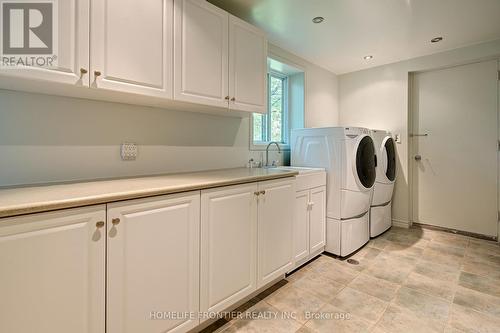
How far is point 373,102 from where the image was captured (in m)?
3.53

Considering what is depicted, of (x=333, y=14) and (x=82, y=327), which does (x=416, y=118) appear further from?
(x=82, y=327)

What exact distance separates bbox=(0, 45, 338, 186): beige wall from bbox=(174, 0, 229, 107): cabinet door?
13.6 inches

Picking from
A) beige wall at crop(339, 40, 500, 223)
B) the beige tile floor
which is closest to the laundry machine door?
the beige tile floor

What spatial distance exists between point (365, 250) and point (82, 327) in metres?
2.63

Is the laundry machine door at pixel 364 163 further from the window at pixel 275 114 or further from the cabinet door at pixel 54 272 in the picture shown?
the cabinet door at pixel 54 272

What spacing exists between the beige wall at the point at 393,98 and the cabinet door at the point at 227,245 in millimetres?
2689

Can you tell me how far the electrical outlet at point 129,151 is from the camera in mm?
1594

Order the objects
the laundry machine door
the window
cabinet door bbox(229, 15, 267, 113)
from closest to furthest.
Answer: cabinet door bbox(229, 15, 267, 113), the laundry machine door, the window

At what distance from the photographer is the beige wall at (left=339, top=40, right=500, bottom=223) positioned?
3.10 m

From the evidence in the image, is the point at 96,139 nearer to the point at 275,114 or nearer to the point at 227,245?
the point at 227,245

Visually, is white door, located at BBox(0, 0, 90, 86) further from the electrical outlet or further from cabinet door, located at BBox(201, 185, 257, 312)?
cabinet door, located at BBox(201, 185, 257, 312)

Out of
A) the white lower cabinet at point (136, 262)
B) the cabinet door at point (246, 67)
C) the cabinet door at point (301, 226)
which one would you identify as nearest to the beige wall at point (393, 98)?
the cabinet door at point (301, 226)

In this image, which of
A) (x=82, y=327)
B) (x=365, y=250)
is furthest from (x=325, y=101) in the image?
(x=82, y=327)

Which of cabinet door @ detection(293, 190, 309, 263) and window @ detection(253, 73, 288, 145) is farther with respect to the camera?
window @ detection(253, 73, 288, 145)
